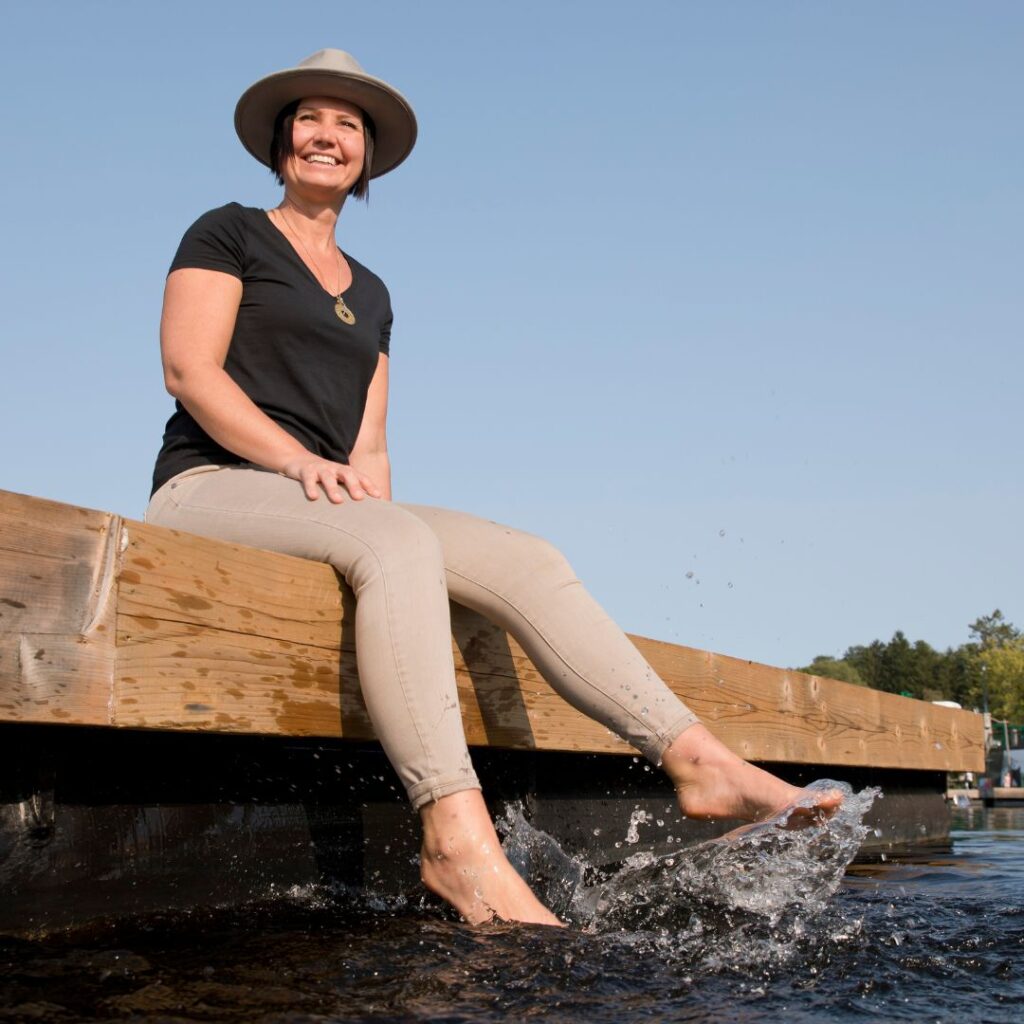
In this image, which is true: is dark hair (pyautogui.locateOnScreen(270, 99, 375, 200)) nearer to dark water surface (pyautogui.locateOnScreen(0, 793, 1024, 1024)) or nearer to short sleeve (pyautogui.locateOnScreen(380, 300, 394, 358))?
short sleeve (pyautogui.locateOnScreen(380, 300, 394, 358))

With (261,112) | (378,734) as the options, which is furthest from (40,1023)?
(261,112)

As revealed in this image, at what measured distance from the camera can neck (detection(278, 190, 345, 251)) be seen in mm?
3193

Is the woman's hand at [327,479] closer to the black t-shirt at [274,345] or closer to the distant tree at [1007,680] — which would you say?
the black t-shirt at [274,345]

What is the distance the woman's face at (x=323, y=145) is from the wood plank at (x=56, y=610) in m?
1.48

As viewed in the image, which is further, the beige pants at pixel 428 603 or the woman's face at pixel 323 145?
the woman's face at pixel 323 145

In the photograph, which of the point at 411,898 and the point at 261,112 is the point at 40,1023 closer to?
the point at 411,898

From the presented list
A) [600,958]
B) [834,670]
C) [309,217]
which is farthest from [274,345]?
[834,670]

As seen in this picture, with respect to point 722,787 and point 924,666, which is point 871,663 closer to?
point 924,666

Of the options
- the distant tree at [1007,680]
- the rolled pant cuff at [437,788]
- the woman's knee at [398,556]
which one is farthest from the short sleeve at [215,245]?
the distant tree at [1007,680]

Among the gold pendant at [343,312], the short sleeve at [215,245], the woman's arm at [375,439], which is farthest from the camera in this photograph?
the woman's arm at [375,439]

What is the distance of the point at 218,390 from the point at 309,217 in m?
0.78

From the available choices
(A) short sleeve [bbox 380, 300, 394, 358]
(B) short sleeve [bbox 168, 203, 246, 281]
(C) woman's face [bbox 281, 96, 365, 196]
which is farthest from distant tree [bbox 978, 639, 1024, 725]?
(B) short sleeve [bbox 168, 203, 246, 281]

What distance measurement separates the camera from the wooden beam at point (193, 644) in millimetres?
1872

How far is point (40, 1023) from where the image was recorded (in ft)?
4.95
